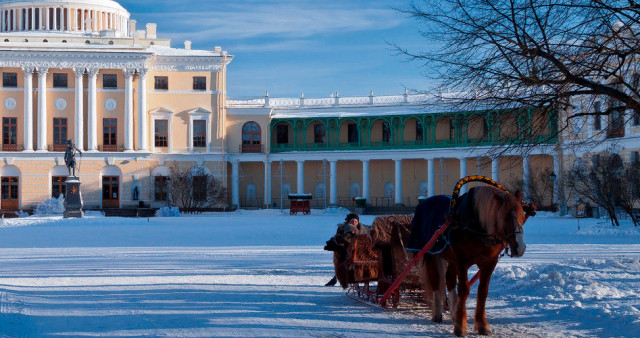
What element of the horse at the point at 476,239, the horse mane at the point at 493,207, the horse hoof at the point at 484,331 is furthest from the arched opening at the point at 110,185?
the horse mane at the point at 493,207

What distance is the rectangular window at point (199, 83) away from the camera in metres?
58.6

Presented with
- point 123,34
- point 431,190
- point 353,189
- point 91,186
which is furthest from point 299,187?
point 123,34

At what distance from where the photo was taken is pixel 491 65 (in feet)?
36.1

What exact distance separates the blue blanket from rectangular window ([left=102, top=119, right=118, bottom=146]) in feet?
165

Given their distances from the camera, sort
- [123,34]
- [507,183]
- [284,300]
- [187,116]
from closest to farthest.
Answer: [284,300], [507,183], [187,116], [123,34]

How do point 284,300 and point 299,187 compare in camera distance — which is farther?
point 299,187

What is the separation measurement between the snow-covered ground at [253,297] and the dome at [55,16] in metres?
46.9

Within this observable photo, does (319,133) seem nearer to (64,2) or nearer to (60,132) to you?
(60,132)

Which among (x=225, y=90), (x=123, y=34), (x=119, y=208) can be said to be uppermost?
(x=123, y=34)

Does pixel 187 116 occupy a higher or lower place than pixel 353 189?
higher

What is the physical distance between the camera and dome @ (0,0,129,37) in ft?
210

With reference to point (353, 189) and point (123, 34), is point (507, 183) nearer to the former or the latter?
point (353, 189)

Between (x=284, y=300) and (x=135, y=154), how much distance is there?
47.0 m

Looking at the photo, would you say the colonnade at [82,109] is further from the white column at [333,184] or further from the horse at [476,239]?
the horse at [476,239]
